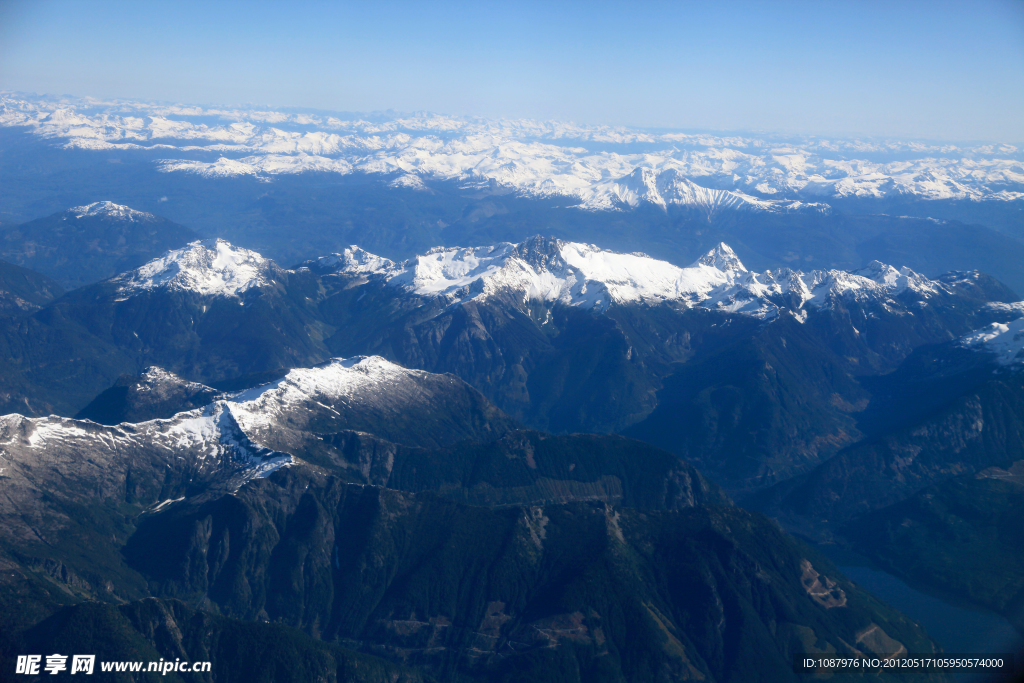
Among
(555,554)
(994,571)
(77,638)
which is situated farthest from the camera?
(994,571)

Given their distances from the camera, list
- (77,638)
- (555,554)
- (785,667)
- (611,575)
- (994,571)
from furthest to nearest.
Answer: (994,571) < (555,554) < (611,575) < (785,667) < (77,638)

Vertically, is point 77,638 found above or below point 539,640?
above

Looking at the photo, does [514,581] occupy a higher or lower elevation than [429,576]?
higher

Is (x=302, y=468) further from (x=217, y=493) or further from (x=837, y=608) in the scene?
(x=837, y=608)

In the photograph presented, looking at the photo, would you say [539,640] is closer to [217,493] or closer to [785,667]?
[785,667]

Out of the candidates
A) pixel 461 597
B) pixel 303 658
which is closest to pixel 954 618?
pixel 461 597

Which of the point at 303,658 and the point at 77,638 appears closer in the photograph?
the point at 77,638

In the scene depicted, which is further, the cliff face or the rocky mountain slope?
the cliff face

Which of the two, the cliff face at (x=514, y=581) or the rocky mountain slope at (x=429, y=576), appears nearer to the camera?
the rocky mountain slope at (x=429, y=576)

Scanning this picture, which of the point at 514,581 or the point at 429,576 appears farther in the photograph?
the point at 429,576
